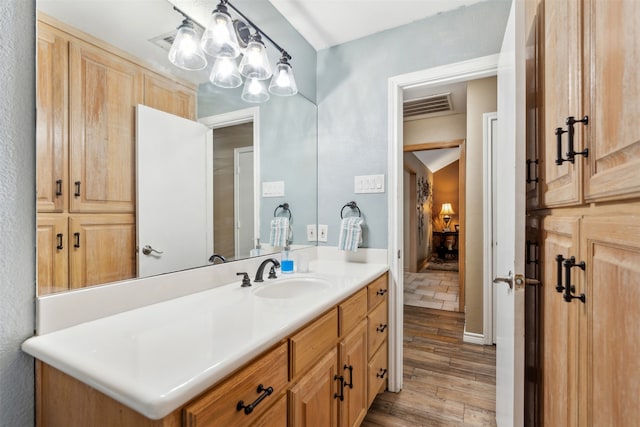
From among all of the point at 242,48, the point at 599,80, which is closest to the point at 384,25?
the point at 242,48

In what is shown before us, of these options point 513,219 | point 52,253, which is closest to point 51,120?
point 52,253

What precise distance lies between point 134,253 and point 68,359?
0.45m

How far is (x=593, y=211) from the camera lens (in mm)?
701

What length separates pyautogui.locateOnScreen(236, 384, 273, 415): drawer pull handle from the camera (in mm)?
684

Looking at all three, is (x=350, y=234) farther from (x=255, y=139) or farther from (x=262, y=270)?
(x=255, y=139)

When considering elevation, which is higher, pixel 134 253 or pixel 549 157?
pixel 549 157

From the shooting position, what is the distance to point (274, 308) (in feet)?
3.27

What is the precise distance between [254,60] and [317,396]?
5.15 ft

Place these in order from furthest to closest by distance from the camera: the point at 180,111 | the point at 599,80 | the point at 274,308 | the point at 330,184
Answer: the point at 330,184 → the point at 180,111 → the point at 274,308 → the point at 599,80

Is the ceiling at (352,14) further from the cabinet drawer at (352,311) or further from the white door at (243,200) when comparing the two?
the cabinet drawer at (352,311)

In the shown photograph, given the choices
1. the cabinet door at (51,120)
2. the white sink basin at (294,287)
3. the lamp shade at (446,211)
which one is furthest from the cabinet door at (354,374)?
the lamp shade at (446,211)

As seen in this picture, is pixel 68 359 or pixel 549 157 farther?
pixel 549 157

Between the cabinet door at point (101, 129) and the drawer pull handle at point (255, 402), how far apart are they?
765 millimetres

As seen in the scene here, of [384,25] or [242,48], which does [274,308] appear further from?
[384,25]
